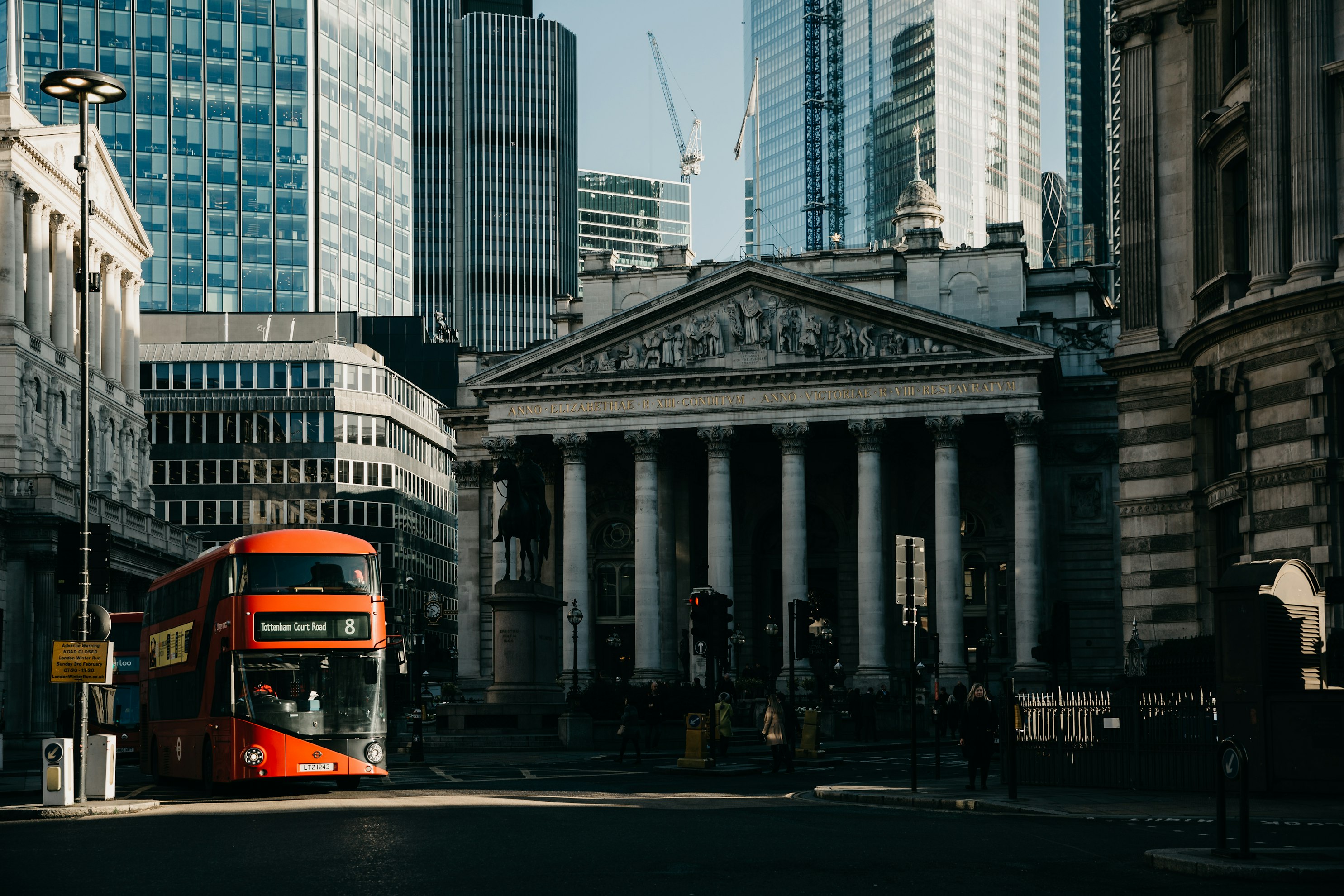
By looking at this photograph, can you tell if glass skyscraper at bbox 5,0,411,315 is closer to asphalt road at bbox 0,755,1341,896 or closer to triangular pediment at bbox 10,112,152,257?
triangular pediment at bbox 10,112,152,257

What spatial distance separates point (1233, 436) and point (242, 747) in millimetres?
20436

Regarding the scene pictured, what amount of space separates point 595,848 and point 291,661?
12.2 meters

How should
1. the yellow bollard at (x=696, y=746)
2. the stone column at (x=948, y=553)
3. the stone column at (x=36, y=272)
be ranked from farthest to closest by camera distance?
the stone column at (x=948, y=553), the stone column at (x=36, y=272), the yellow bollard at (x=696, y=746)

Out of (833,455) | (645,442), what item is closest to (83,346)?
(645,442)

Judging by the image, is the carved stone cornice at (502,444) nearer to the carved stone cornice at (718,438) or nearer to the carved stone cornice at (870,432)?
the carved stone cornice at (718,438)

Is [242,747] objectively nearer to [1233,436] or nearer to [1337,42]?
[1233,436]

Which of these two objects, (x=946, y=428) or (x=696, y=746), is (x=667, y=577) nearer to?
(x=946, y=428)

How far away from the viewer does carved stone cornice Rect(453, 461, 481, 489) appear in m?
86.6

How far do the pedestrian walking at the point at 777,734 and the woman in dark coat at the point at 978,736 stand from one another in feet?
24.0

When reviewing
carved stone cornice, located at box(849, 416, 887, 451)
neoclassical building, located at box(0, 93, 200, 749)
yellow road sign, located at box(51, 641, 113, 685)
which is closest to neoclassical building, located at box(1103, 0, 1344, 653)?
yellow road sign, located at box(51, 641, 113, 685)

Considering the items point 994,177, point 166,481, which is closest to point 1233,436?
point 166,481

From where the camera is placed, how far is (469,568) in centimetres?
8575

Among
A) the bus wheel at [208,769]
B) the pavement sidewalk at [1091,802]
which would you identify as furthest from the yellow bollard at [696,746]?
the bus wheel at [208,769]

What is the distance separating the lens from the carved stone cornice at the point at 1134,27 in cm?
4006
